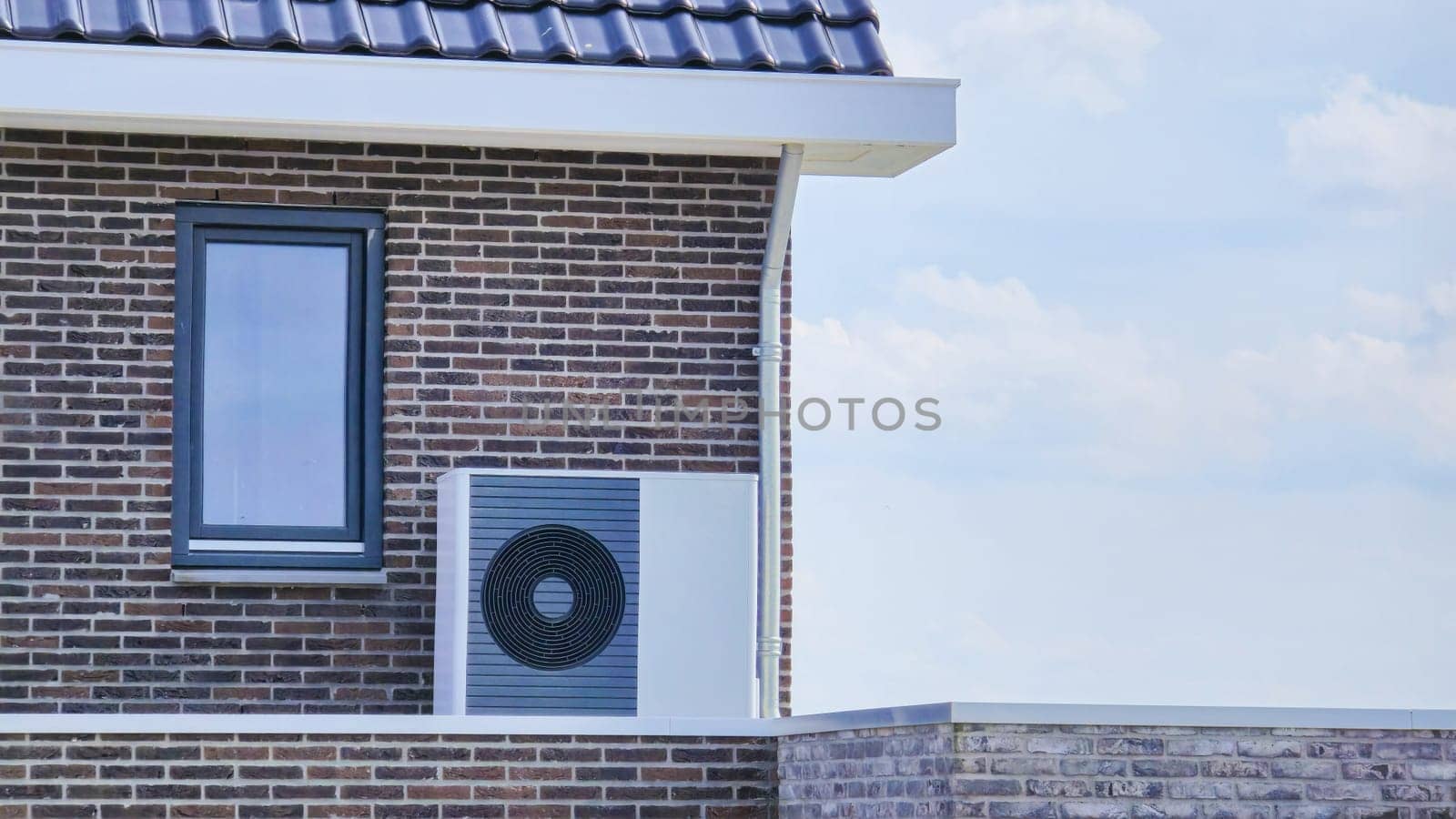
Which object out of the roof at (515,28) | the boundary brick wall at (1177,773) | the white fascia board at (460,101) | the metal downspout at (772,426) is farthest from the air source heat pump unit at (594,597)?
the boundary brick wall at (1177,773)

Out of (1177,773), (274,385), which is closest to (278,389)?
(274,385)

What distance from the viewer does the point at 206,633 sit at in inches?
320

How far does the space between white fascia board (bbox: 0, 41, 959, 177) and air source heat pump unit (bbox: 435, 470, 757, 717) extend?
130cm

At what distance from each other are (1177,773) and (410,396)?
3.76 meters

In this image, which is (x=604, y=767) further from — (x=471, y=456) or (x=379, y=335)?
(x=379, y=335)

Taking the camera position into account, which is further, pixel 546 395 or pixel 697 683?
pixel 546 395

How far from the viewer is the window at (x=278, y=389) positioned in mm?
8227

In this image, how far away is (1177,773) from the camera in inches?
227

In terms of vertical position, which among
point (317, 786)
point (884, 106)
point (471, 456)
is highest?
point (884, 106)

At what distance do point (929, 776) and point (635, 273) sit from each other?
3.28 metres

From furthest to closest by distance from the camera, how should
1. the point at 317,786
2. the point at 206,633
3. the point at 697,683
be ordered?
the point at 206,633 → the point at 697,683 → the point at 317,786

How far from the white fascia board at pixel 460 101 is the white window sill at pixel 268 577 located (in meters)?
1.70

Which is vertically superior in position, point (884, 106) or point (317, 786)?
point (884, 106)

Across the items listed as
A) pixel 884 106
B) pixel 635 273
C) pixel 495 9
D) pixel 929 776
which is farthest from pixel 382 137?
pixel 929 776
